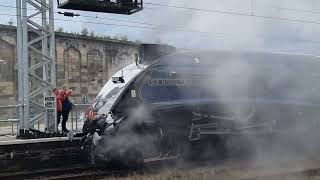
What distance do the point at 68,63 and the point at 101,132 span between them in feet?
49.4

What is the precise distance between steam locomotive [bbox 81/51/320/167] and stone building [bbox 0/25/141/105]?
1247cm

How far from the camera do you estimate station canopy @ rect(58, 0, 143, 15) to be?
33.6 feet

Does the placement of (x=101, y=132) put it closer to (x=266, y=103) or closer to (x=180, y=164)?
(x=180, y=164)

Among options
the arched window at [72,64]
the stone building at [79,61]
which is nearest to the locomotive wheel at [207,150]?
the stone building at [79,61]

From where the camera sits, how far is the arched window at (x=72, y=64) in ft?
75.5

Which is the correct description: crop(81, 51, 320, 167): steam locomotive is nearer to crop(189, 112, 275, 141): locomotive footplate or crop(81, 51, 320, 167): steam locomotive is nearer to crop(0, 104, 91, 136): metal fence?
crop(189, 112, 275, 141): locomotive footplate

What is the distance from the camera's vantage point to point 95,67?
2405cm

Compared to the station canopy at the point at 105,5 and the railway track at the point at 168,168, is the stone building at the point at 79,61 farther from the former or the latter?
the railway track at the point at 168,168

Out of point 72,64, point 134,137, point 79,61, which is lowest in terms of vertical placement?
point 134,137

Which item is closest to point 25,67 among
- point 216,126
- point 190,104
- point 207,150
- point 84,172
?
point 84,172

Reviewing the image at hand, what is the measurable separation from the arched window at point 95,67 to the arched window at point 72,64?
636mm

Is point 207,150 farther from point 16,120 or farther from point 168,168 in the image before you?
point 16,120

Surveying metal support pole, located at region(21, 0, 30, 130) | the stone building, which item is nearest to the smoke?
metal support pole, located at region(21, 0, 30, 130)

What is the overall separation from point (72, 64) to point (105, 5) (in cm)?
1323
